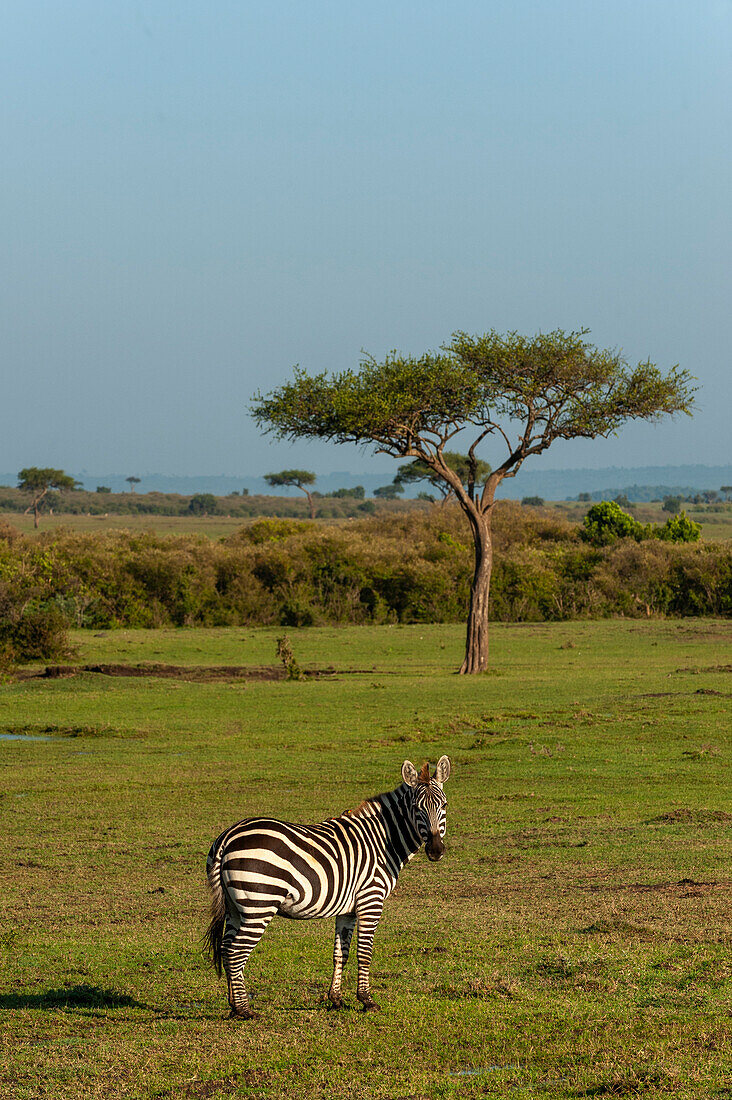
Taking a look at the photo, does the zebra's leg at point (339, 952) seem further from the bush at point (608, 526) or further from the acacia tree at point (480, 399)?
the bush at point (608, 526)

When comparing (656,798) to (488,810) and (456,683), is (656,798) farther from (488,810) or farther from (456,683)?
(456,683)

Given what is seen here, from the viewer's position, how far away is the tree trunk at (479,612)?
111 ft

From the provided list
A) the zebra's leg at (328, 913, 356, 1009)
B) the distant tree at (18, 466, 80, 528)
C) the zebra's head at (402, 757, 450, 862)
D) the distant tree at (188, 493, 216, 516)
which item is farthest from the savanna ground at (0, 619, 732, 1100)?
the distant tree at (188, 493, 216, 516)

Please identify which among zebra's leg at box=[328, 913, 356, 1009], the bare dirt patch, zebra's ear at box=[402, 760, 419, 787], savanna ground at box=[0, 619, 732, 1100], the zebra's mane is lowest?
the bare dirt patch

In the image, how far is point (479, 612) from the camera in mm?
34312

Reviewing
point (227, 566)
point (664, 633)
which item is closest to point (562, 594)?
point (664, 633)

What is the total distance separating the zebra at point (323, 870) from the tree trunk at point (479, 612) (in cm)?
2650

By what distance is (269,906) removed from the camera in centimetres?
648

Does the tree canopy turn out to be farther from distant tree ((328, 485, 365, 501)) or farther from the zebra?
distant tree ((328, 485, 365, 501))

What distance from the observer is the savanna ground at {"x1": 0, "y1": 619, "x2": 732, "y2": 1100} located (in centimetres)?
625

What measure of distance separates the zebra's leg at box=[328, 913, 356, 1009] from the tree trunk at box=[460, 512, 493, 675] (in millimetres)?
26537

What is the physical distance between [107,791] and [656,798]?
293 inches

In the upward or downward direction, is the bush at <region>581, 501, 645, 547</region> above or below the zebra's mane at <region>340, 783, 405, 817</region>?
above

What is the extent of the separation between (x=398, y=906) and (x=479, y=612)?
78.8ft
